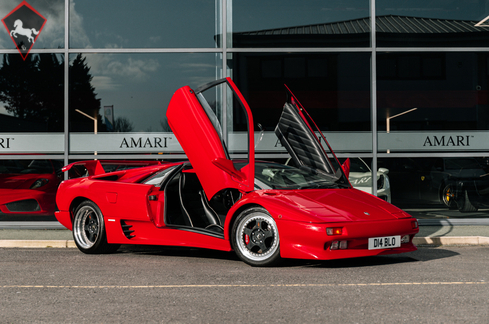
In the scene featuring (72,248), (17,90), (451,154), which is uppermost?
(17,90)

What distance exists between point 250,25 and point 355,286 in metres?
6.96

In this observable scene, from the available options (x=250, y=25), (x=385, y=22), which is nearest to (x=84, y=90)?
(x=250, y=25)

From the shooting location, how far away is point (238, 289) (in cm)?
484

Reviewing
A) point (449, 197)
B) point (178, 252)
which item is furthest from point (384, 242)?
point (449, 197)

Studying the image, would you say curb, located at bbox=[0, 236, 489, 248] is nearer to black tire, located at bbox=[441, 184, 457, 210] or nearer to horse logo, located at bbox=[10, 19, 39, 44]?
black tire, located at bbox=[441, 184, 457, 210]

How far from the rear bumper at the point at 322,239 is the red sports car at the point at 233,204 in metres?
0.01

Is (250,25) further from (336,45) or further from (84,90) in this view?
(84,90)

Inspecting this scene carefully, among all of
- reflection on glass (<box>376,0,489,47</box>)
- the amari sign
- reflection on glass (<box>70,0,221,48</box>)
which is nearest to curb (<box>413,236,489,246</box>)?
the amari sign

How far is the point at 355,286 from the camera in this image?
16.1ft

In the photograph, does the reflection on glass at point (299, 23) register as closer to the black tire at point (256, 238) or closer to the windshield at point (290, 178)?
the windshield at point (290, 178)

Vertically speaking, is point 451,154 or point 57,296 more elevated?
point 451,154

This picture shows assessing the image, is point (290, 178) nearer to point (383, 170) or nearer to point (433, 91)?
point (383, 170)

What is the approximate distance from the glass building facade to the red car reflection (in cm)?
2

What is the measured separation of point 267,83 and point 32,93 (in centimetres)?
454
